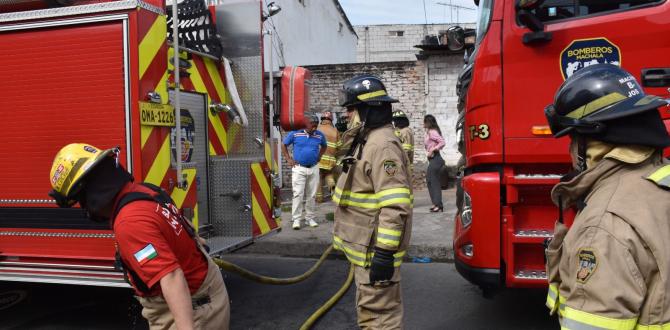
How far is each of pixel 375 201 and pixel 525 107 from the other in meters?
1.16

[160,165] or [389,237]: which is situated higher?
[160,165]

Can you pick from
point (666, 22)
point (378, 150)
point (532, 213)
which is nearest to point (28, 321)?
point (378, 150)

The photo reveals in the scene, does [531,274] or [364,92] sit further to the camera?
[531,274]

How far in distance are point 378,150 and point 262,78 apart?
8.03ft

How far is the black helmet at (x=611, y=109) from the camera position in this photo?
1527 mm

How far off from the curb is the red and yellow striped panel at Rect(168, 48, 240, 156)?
1.78m

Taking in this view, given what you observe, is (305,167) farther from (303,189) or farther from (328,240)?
(328,240)

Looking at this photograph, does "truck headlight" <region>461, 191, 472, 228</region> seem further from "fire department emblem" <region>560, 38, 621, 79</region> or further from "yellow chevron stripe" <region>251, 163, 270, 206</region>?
"yellow chevron stripe" <region>251, 163, 270, 206</region>

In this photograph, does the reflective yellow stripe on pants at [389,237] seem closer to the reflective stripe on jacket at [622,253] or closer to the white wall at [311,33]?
the reflective stripe on jacket at [622,253]

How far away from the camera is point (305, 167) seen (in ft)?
26.8

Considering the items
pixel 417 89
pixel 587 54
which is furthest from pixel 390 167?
pixel 417 89

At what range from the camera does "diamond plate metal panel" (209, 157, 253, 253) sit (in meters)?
5.28

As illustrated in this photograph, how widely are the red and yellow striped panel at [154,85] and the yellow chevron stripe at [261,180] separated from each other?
3.88ft

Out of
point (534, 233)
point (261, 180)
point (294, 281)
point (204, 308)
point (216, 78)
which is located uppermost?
point (216, 78)
